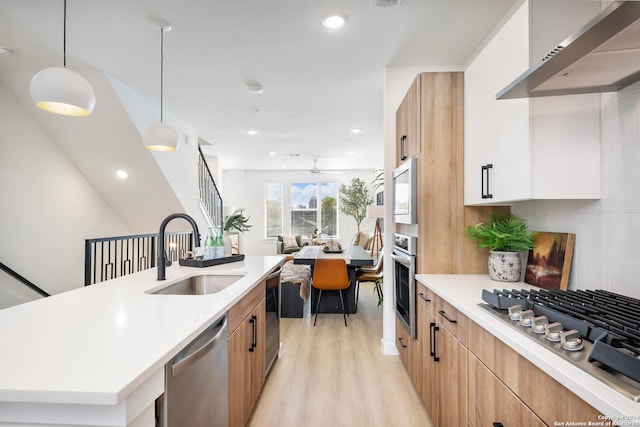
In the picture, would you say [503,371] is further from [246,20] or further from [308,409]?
[246,20]

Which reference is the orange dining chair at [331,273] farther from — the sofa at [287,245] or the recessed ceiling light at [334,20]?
the sofa at [287,245]

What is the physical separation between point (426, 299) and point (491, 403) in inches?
33.3

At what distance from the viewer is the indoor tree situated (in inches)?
330

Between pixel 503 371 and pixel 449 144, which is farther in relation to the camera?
pixel 449 144

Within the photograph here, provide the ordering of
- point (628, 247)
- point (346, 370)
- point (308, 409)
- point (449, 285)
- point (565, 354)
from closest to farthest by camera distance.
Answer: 1. point (565, 354)
2. point (628, 247)
3. point (449, 285)
4. point (308, 409)
5. point (346, 370)

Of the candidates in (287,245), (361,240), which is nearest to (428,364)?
(361,240)

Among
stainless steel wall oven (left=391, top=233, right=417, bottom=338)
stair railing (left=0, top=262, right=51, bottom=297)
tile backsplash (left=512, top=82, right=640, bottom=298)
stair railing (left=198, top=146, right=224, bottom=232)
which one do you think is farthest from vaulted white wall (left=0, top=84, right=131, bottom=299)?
tile backsplash (left=512, top=82, right=640, bottom=298)

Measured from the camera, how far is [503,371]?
3.59 ft

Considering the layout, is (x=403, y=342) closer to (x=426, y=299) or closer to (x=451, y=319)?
(x=426, y=299)

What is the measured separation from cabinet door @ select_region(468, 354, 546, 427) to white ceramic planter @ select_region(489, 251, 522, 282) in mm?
733

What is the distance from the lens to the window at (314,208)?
367 inches

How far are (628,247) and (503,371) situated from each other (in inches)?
31.3

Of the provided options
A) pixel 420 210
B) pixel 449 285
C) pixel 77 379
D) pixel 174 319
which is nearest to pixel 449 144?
pixel 420 210

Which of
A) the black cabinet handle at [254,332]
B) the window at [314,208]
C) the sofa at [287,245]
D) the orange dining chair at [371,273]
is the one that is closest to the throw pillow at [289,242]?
the sofa at [287,245]
